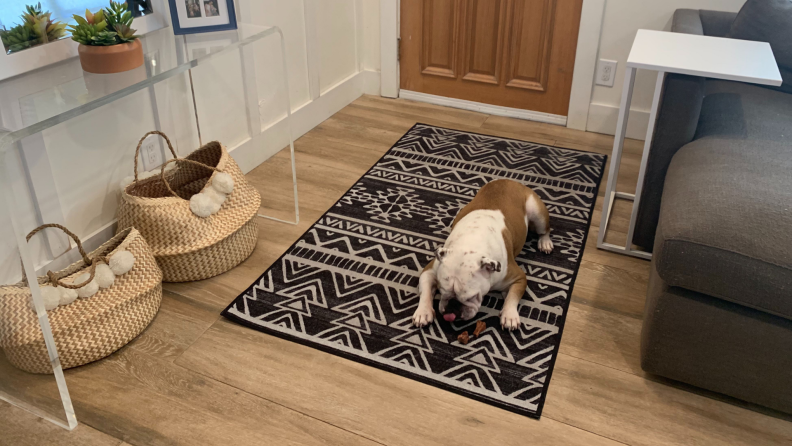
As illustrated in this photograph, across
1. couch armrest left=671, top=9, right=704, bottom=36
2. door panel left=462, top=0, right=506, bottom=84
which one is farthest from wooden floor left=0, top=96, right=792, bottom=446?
door panel left=462, top=0, right=506, bottom=84

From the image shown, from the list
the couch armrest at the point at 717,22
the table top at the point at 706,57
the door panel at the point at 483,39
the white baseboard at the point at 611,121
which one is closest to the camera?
the table top at the point at 706,57

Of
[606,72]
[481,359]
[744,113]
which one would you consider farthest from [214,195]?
[606,72]

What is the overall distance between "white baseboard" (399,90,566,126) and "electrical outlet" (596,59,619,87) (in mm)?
277

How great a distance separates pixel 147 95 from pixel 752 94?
2.21 meters

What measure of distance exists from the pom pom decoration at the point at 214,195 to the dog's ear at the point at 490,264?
91 centimetres

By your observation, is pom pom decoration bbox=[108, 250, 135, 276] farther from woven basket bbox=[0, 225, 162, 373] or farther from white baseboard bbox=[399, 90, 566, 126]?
white baseboard bbox=[399, 90, 566, 126]

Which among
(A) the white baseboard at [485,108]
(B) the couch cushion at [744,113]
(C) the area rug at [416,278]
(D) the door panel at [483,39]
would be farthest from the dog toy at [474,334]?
(D) the door panel at [483,39]

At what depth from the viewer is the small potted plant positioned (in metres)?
1.70

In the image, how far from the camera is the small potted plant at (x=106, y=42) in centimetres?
170

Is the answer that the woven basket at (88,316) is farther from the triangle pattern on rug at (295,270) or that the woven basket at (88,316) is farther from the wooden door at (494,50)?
the wooden door at (494,50)

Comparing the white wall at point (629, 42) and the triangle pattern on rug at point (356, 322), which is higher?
the white wall at point (629, 42)

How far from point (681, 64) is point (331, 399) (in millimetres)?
1410

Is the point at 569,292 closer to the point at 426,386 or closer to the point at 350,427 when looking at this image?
the point at 426,386

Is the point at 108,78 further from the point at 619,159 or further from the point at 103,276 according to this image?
the point at 619,159
